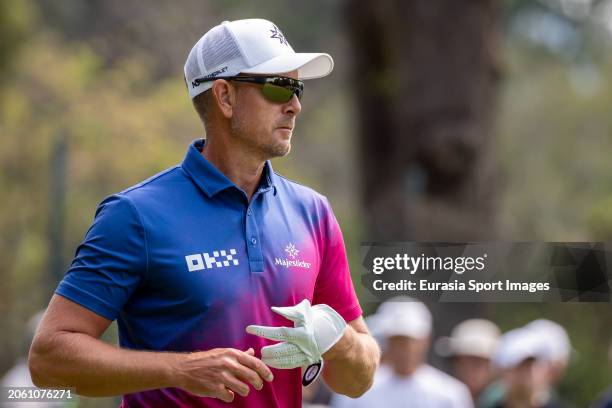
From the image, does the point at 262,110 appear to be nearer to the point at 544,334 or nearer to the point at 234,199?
the point at 234,199

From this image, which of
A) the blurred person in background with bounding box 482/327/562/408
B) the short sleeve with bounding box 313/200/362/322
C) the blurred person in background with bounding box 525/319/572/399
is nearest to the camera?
the short sleeve with bounding box 313/200/362/322

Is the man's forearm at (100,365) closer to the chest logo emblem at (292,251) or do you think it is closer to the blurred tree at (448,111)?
the chest logo emblem at (292,251)

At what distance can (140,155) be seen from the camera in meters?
18.0

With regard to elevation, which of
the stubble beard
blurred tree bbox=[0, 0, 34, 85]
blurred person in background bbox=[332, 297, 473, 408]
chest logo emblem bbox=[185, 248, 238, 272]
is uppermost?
blurred tree bbox=[0, 0, 34, 85]

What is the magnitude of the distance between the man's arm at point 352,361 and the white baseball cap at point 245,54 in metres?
0.96

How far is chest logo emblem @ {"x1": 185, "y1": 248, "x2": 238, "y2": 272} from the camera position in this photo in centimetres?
387

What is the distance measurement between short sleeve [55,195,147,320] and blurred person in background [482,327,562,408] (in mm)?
4318

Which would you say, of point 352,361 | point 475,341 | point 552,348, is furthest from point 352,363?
point 475,341

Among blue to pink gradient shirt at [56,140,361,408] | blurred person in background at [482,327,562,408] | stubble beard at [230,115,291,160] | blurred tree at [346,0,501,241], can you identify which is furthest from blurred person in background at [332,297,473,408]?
blurred tree at [346,0,501,241]

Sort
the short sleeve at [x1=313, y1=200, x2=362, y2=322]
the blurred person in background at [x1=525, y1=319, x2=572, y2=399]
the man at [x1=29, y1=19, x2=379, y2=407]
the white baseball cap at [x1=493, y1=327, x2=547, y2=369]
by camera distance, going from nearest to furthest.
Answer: the man at [x1=29, y1=19, x2=379, y2=407]
the short sleeve at [x1=313, y1=200, x2=362, y2=322]
the white baseball cap at [x1=493, y1=327, x2=547, y2=369]
the blurred person in background at [x1=525, y1=319, x2=572, y2=399]

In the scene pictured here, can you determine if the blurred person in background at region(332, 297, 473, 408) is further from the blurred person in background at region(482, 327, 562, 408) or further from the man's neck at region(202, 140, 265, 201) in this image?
the man's neck at region(202, 140, 265, 201)

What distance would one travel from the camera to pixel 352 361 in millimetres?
4191

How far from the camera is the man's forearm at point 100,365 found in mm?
3697

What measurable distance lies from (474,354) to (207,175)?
16.8 ft
